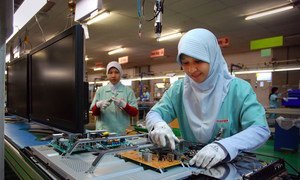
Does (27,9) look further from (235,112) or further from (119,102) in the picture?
(235,112)

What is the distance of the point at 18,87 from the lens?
2.55 meters

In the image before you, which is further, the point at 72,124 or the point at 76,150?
the point at 72,124

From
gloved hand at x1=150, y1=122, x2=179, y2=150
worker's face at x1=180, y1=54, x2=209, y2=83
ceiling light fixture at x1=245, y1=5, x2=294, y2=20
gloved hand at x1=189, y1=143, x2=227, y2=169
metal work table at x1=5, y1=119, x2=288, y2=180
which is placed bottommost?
metal work table at x1=5, y1=119, x2=288, y2=180

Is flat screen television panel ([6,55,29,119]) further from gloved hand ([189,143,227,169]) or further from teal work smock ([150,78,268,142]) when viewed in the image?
gloved hand ([189,143,227,169])

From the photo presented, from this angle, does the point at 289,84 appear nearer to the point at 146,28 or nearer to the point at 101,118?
the point at 146,28

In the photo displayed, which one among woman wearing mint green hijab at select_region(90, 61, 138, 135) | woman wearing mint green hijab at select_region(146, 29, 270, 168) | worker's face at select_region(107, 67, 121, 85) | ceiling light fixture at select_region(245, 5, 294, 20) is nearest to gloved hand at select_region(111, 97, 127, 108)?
woman wearing mint green hijab at select_region(90, 61, 138, 135)

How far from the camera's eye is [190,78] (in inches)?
53.2

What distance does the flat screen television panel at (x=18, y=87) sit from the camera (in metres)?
2.24

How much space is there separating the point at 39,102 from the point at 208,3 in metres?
4.32

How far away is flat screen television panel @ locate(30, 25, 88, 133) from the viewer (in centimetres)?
125

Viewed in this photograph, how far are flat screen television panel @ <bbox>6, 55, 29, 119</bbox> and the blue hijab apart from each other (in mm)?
1634

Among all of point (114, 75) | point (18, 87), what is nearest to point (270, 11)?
point (114, 75)

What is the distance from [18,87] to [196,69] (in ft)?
6.99

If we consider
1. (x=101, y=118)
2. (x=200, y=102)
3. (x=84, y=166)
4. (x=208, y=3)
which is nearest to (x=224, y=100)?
(x=200, y=102)
